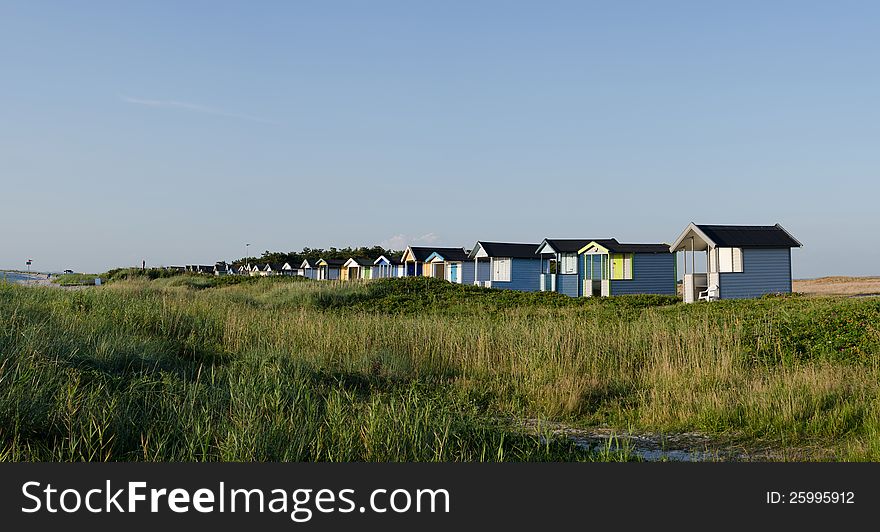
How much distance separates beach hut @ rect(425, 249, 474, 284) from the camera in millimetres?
42000

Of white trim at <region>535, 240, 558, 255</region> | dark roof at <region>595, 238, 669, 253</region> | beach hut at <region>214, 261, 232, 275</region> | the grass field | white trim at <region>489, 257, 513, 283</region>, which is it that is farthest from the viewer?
beach hut at <region>214, 261, 232, 275</region>

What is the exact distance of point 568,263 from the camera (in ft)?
113

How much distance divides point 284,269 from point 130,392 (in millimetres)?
66382

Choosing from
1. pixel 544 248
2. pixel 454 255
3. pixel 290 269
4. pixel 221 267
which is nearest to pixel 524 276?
pixel 544 248

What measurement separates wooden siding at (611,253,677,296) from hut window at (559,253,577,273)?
2541mm

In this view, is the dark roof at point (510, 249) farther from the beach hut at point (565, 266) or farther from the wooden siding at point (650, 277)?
the wooden siding at point (650, 277)

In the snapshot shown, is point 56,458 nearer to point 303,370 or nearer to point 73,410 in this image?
point 73,410

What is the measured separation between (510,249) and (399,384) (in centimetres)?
2980

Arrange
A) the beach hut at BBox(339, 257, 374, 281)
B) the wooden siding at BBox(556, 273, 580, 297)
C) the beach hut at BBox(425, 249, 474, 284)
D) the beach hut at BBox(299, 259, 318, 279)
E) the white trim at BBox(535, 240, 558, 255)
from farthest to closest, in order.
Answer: the beach hut at BBox(299, 259, 318, 279), the beach hut at BBox(339, 257, 374, 281), the beach hut at BBox(425, 249, 474, 284), the white trim at BBox(535, 240, 558, 255), the wooden siding at BBox(556, 273, 580, 297)

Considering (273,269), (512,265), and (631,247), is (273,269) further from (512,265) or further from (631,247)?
(631,247)

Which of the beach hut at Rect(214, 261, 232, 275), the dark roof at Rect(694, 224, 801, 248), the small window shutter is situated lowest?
the small window shutter

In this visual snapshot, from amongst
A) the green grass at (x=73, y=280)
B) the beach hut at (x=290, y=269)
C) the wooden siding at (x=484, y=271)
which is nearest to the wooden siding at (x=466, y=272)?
the wooden siding at (x=484, y=271)

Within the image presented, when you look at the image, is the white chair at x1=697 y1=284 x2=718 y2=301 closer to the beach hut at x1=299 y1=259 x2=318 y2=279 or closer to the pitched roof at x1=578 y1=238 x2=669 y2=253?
the pitched roof at x1=578 y1=238 x2=669 y2=253

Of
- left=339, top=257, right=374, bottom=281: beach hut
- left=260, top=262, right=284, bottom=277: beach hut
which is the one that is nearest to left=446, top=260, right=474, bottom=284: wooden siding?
left=339, top=257, right=374, bottom=281: beach hut
